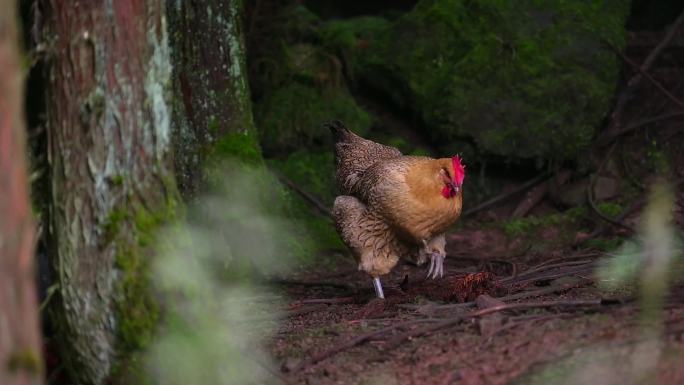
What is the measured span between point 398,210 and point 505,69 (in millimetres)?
3564

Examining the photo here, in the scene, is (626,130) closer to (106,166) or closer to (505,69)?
(505,69)

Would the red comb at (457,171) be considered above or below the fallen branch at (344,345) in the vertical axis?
above

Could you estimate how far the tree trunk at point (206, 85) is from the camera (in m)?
6.78

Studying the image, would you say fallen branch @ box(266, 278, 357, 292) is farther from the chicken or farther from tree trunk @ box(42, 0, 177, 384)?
tree trunk @ box(42, 0, 177, 384)

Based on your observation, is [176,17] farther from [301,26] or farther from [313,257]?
[301,26]

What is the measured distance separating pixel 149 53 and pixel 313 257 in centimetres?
377

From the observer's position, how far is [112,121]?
3.81 metres

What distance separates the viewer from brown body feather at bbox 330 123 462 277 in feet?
17.9

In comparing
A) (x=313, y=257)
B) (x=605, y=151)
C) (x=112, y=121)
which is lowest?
(x=313, y=257)

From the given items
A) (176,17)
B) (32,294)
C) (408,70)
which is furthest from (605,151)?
(32,294)

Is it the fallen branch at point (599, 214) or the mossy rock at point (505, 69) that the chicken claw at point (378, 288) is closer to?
the fallen branch at point (599, 214)

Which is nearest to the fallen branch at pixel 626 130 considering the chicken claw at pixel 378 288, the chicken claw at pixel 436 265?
the chicken claw at pixel 436 265

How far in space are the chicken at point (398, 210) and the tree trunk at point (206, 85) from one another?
4.04ft

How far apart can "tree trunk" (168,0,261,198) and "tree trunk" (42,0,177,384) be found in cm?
281
